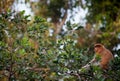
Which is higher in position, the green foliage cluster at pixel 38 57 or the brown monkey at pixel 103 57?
the green foliage cluster at pixel 38 57

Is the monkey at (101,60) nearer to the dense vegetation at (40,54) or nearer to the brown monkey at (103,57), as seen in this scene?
the brown monkey at (103,57)

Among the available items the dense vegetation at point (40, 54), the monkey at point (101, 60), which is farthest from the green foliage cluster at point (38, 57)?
the monkey at point (101, 60)

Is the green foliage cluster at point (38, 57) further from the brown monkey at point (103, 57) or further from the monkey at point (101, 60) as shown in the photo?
the brown monkey at point (103, 57)

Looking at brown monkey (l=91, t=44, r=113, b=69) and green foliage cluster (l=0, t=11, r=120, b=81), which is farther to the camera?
brown monkey (l=91, t=44, r=113, b=69)

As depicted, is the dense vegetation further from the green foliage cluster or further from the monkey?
the monkey

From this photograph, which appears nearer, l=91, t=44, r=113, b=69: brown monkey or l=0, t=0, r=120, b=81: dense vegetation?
l=0, t=0, r=120, b=81: dense vegetation

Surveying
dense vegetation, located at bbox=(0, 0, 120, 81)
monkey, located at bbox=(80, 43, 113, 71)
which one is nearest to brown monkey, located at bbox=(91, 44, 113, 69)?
monkey, located at bbox=(80, 43, 113, 71)

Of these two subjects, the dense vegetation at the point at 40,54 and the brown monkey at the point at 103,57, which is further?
the brown monkey at the point at 103,57

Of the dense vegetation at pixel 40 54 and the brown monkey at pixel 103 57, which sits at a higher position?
the dense vegetation at pixel 40 54

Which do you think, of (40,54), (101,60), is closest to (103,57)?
(101,60)

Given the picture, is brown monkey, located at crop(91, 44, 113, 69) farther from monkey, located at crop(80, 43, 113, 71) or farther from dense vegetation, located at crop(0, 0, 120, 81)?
dense vegetation, located at crop(0, 0, 120, 81)

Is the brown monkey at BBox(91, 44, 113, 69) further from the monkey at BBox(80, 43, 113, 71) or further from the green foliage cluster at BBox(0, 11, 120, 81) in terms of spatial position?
the green foliage cluster at BBox(0, 11, 120, 81)

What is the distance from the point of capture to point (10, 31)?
665cm

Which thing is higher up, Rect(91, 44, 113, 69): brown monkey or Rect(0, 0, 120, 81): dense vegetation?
Rect(0, 0, 120, 81): dense vegetation
